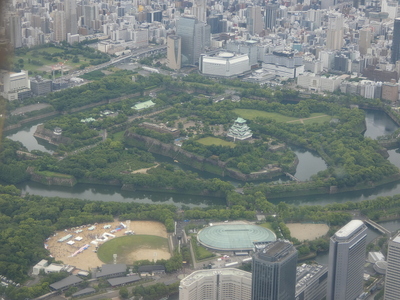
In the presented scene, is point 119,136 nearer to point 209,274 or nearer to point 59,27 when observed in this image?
point 209,274

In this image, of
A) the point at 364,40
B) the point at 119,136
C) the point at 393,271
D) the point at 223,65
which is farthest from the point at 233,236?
the point at 364,40

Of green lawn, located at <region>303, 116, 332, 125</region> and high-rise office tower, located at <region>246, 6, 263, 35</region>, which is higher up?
high-rise office tower, located at <region>246, 6, 263, 35</region>

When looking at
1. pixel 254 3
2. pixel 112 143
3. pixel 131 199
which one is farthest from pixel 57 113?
pixel 254 3


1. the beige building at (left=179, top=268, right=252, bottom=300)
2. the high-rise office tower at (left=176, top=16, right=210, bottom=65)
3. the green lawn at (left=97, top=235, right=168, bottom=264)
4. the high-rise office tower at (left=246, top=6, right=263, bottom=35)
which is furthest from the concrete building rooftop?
the high-rise office tower at (left=246, top=6, right=263, bottom=35)

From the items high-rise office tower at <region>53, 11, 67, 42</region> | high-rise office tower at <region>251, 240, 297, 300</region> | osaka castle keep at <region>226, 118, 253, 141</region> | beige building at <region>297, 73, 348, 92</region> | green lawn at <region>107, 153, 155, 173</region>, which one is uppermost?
high-rise office tower at <region>53, 11, 67, 42</region>

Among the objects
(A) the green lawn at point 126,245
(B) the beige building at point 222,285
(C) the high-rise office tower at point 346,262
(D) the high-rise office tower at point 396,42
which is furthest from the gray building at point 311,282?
(D) the high-rise office tower at point 396,42

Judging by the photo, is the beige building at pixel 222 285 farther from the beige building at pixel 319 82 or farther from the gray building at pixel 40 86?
the beige building at pixel 319 82

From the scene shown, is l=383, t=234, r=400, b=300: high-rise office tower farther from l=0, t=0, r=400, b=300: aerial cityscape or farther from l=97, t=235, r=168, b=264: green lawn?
l=97, t=235, r=168, b=264: green lawn
